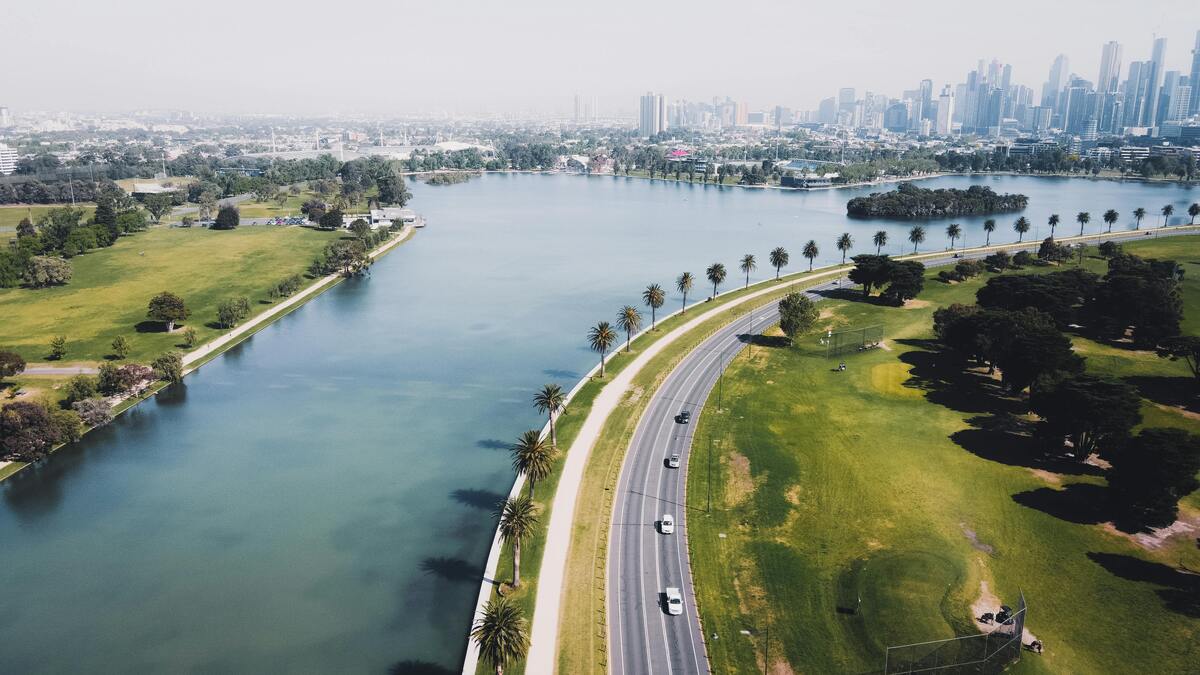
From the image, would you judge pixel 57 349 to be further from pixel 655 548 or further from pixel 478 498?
pixel 655 548

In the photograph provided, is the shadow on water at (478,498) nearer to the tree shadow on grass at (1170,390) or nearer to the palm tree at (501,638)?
the palm tree at (501,638)

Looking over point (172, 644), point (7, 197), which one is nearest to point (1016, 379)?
point (172, 644)

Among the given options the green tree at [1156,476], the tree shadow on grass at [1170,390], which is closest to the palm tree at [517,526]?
the green tree at [1156,476]

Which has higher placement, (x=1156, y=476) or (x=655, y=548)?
(x=1156, y=476)

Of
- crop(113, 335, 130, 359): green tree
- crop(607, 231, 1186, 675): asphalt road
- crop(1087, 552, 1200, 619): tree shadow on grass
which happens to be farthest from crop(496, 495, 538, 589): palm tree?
crop(113, 335, 130, 359): green tree

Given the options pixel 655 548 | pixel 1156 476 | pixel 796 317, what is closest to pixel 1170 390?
pixel 1156 476

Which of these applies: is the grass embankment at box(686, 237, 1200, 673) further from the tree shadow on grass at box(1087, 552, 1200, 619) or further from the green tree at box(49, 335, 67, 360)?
the green tree at box(49, 335, 67, 360)
